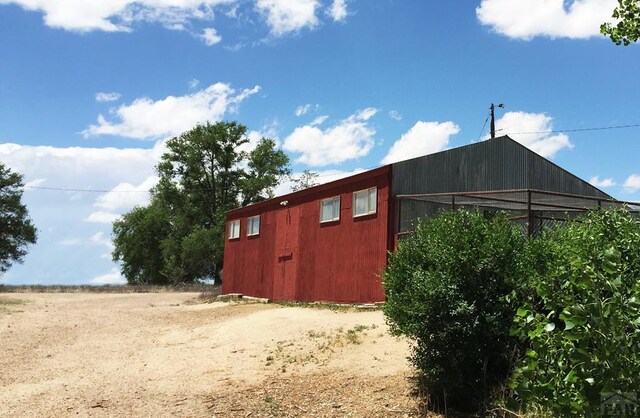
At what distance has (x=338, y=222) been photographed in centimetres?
2102

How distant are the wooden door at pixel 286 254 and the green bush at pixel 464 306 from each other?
54.6 feet

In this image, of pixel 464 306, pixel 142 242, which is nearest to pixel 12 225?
pixel 142 242

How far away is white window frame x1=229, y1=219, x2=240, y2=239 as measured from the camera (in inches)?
1225

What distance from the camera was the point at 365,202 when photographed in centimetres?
1958

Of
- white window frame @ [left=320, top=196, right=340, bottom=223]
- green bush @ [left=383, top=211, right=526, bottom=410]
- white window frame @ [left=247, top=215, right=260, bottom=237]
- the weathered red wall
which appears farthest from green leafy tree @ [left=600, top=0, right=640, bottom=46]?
white window frame @ [left=247, top=215, right=260, bottom=237]

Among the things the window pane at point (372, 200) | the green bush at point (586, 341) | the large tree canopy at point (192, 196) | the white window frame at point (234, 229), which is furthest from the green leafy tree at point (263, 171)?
the green bush at point (586, 341)

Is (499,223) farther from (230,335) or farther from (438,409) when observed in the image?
(230,335)

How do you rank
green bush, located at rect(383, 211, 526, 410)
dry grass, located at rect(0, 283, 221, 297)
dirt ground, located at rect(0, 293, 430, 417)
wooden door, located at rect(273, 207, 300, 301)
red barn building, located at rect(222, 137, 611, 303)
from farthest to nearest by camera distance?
1. dry grass, located at rect(0, 283, 221, 297)
2. wooden door, located at rect(273, 207, 300, 301)
3. red barn building, located at rect(222, 137, 611, 303)
4. dirt ground, located at rect(0, 293, 430, 417)
5. green bush, located at rect(383, 211, 526, 410)

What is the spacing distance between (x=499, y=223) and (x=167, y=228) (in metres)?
48.6

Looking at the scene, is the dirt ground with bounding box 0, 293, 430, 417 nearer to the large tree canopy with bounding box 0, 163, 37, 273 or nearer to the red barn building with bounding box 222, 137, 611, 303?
the red barn building with bounding box 222, 137, 611, 303

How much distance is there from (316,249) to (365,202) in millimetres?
3683

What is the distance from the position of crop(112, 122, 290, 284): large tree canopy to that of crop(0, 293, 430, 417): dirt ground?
33.6 m

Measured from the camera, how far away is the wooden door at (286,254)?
2406 centimetres

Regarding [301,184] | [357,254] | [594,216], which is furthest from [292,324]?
[301,184]
